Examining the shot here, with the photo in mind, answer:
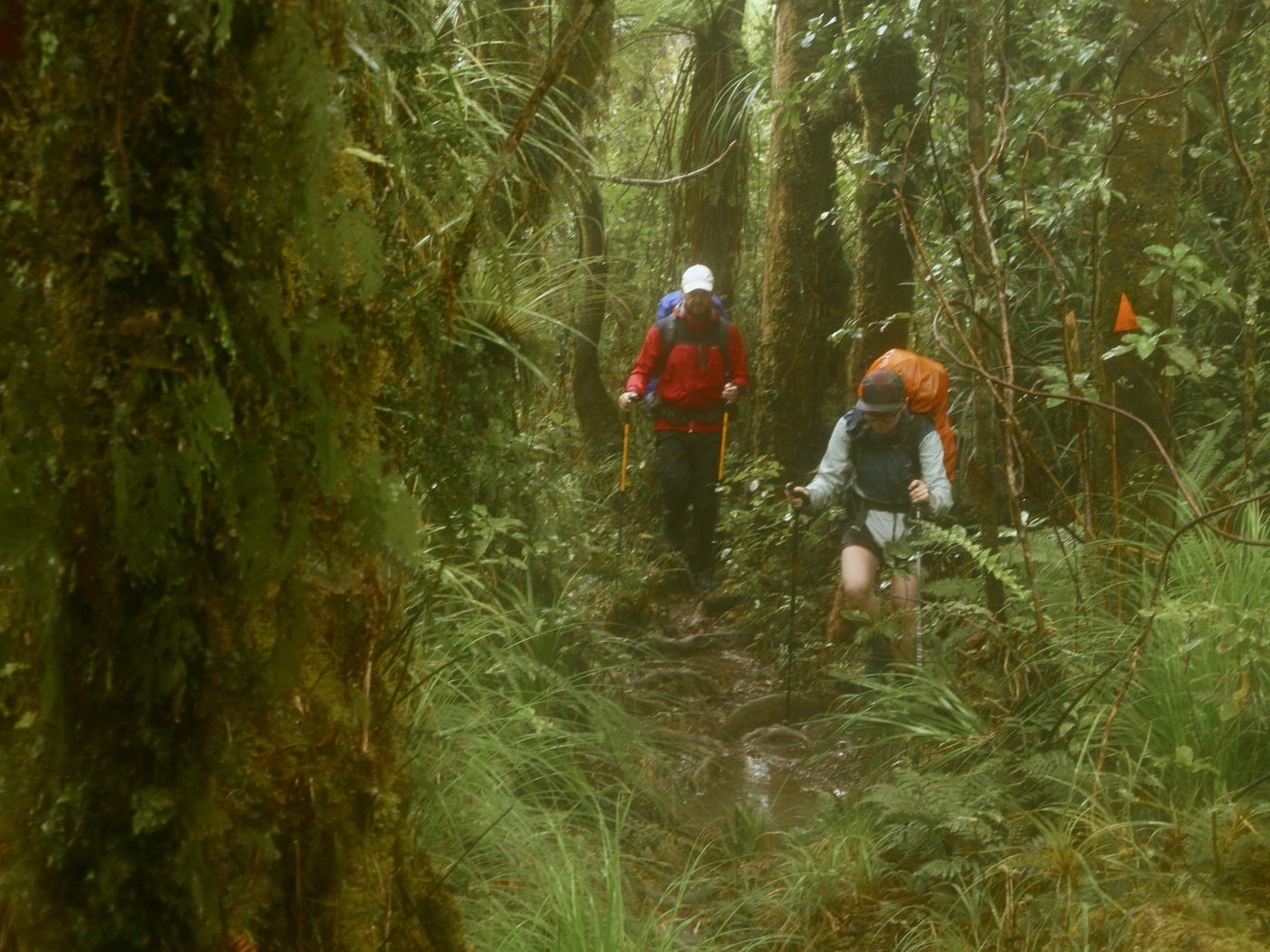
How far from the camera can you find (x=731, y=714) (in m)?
6.71

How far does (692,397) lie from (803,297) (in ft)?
4.54

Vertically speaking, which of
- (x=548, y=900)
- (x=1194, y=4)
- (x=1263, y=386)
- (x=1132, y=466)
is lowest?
(x=548, y=900)

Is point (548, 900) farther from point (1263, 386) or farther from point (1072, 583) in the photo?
point (1263, 386)

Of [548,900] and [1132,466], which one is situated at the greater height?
[1132,466]

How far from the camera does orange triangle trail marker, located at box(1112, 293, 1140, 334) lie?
15.6 feet

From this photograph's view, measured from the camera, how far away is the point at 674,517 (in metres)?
9.58

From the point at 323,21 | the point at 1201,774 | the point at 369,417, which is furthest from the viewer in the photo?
the point at 1201,774

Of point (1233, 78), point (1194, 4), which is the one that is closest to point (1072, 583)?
point (1194, 4)

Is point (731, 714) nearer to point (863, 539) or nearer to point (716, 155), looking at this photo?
point (863, 539)

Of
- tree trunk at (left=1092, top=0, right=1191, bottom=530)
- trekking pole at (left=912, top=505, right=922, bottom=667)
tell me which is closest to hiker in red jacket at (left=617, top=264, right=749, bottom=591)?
trekking pole at (left=912, top=505, right=922, bottom=667)

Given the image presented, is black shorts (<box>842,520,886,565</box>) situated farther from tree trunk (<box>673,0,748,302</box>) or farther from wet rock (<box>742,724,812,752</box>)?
tree trunk (<box>673,0,748,302</box>)

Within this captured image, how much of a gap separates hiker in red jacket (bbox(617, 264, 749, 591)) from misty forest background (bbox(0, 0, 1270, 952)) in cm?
51

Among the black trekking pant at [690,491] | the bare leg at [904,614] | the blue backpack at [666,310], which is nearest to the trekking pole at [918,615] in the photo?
the bare leg at [904,614]

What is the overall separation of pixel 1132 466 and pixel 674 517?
506 cm
